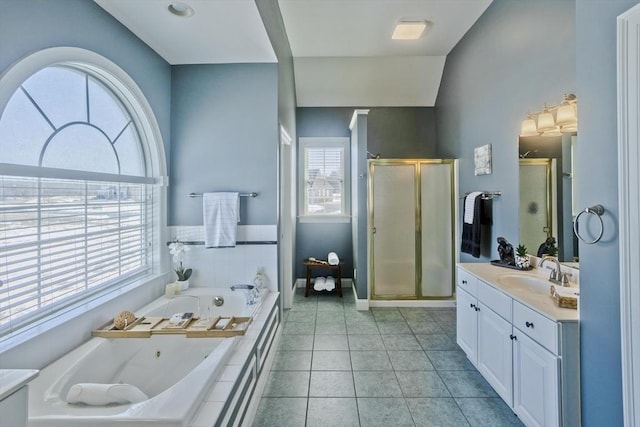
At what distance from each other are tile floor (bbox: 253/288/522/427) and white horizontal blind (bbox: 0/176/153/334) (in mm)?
1449

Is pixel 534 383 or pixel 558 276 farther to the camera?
pixel 558 276

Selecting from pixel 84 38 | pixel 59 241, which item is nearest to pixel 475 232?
pixel 59 241

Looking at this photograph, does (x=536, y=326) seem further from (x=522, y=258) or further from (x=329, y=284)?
(x=329, y=284)

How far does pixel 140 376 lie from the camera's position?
186cm


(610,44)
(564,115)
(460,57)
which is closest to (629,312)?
(610,44)

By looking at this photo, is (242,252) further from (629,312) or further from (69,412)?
(629,312)

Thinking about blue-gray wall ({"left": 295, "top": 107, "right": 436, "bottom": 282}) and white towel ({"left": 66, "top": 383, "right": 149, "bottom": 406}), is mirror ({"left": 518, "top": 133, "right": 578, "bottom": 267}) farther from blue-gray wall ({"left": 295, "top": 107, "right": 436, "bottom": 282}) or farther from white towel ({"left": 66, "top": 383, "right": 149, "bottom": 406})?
white towel ({"left": 66, "top": 383, "right": 149, "bottom": 406})

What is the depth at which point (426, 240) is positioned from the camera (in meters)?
3.73

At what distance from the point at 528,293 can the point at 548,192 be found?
2.96ft

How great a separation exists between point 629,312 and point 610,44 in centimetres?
108

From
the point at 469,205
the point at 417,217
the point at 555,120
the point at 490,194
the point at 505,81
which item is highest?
the point at 505,81

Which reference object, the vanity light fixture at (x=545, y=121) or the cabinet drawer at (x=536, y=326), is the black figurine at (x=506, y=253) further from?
the vanity light fixture at (x=545, y=121)

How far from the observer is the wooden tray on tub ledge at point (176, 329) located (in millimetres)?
1887

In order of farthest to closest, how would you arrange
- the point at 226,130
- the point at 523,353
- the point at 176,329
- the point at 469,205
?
1. the point at 469,205
2. the point at 226,130
3. the point at 176,329
4. the point at 523,353
